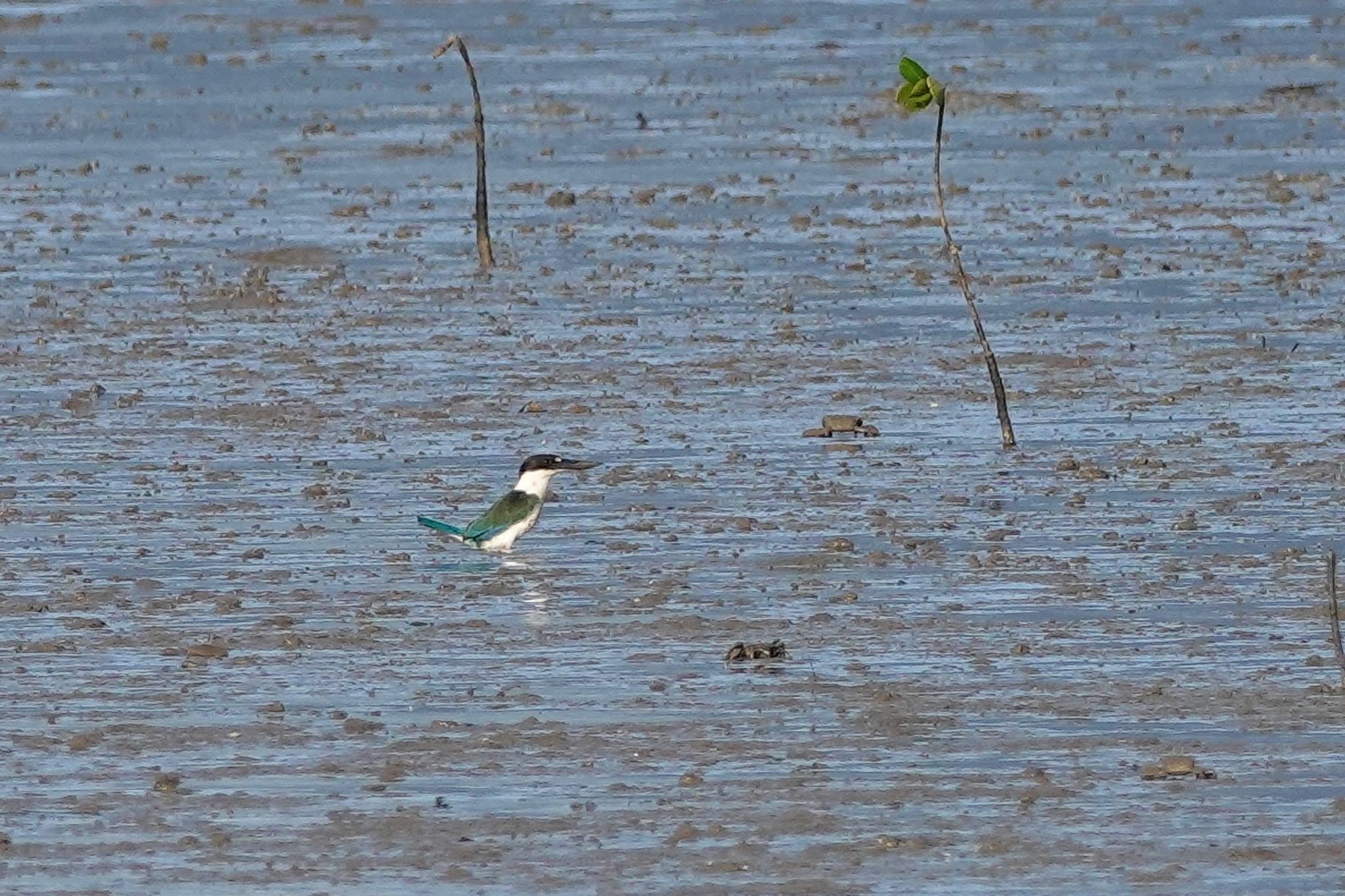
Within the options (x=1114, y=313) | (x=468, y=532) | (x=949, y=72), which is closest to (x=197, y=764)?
(x=468, y=532)

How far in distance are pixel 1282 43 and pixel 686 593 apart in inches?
882

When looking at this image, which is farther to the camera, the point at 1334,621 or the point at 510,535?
the point at 510,535

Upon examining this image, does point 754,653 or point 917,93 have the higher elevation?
point 917,93

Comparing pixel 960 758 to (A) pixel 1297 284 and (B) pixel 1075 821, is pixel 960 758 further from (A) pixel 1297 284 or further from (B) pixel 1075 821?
(A) pixel 1297 284

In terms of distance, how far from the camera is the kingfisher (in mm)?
12117

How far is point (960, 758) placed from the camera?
902 cm

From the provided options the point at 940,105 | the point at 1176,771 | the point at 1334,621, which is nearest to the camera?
the point at 1176,771

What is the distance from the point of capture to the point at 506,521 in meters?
12.2

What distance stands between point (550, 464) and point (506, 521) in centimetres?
50

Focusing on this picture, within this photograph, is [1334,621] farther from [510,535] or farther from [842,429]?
[842,429]

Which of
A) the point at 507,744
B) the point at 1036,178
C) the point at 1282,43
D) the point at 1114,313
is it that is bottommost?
the point at 1282,43

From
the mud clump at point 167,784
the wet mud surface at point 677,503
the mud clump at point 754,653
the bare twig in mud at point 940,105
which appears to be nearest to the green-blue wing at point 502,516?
the wet mud surface at point 677,503

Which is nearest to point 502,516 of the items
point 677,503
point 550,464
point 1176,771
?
point 550,464

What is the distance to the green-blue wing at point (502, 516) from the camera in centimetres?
1210
